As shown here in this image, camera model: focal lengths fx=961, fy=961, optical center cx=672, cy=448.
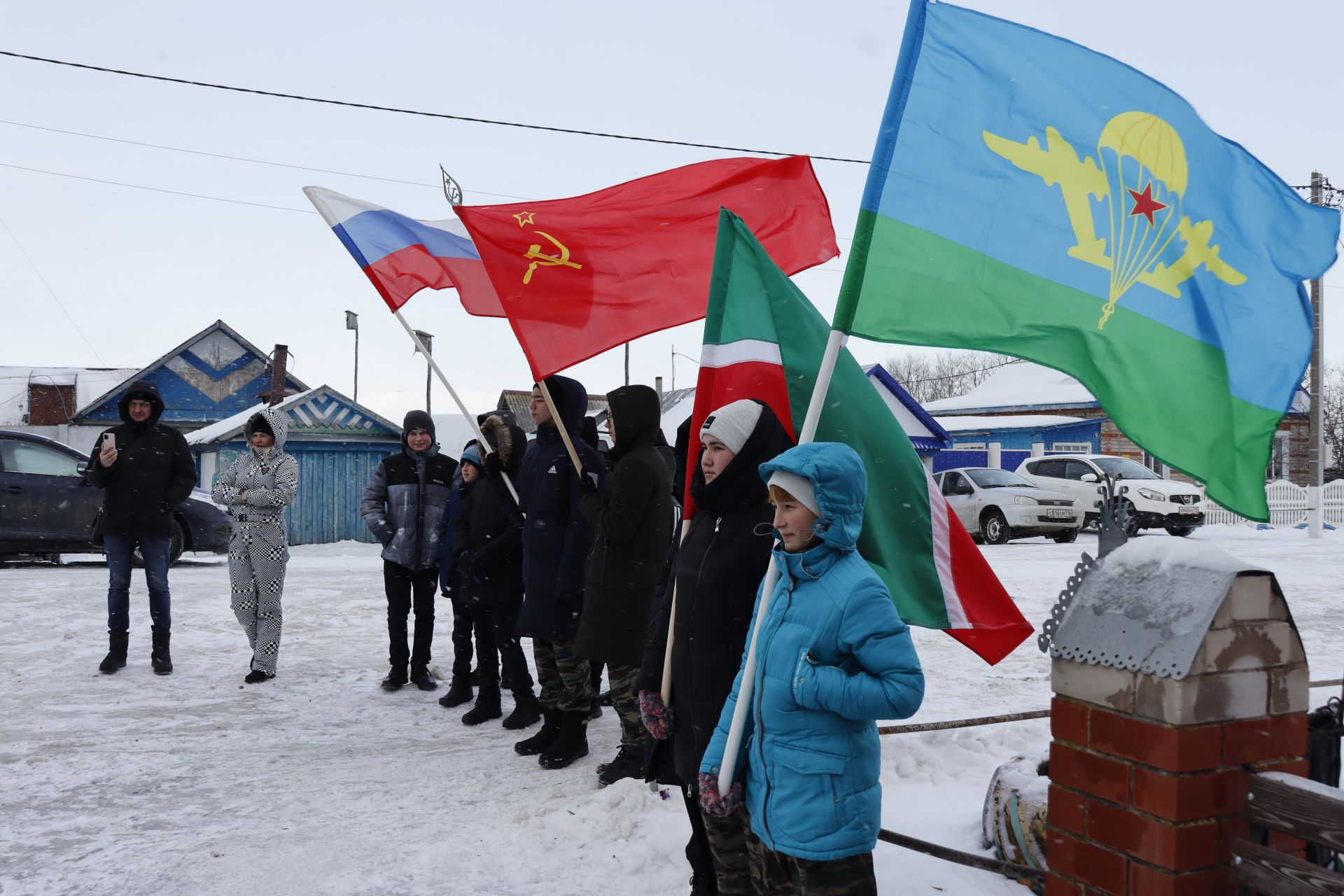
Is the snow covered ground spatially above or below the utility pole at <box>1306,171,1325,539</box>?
below

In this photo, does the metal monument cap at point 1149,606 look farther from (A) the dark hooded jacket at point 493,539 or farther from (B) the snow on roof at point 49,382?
(B) the snow on roof at point 49,382

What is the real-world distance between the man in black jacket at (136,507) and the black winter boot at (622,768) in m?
3.99

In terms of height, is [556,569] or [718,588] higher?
[718,588]

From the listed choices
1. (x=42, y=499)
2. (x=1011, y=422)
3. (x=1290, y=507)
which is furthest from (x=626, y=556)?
(x=1011, y=422)

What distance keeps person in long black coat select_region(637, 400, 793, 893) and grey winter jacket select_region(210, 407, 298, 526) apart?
440cm

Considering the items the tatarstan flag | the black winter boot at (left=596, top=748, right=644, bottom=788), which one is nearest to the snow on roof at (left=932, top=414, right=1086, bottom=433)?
the black winter boot at (left=596, top=748, right=644, bottom=788)

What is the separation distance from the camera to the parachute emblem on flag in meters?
2.57

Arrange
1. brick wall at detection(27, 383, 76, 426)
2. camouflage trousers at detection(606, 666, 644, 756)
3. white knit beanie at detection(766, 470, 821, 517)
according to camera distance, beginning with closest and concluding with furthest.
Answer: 1. white knit beanie at detection(766, 470, 821, 517)
2. camouflage trousers at detection(606, 666, 644, 756)
3. brick wall at detection(27, 383, 76, 426)

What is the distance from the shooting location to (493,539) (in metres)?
5.71

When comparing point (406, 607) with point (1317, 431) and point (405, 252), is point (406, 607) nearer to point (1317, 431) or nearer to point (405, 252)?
point (405, 252)

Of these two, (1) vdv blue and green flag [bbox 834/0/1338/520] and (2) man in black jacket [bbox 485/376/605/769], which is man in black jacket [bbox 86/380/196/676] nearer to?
(2) man in black jacket [bbox 485/376/605/769]

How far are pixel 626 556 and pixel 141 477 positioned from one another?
4.26m

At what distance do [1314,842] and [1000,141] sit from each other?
5.85 feet

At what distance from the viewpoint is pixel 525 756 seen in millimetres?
5031
